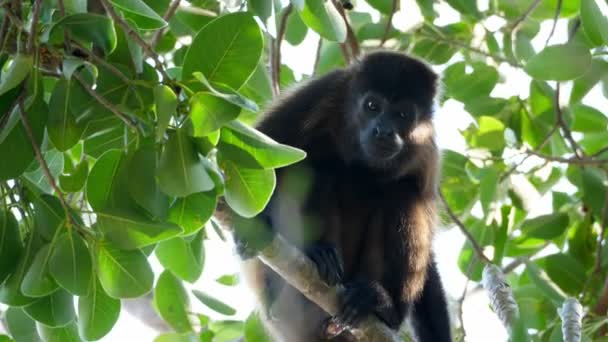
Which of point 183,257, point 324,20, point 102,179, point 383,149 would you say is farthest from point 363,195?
point 102,179

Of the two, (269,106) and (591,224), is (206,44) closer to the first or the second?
(269,106)

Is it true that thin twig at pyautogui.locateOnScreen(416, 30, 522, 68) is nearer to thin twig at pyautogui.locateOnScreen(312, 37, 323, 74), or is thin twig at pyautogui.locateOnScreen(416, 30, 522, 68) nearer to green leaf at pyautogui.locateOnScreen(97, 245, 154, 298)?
thin twig at pyautogui.locateOnScreen(312, 37, 323, 74)

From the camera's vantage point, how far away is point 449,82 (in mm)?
4496

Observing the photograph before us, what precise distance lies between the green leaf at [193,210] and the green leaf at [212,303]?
50.4 inches

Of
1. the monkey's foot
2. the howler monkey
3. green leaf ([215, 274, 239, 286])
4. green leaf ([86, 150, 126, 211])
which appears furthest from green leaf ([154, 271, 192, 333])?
green leaf ([86, 150, 126, 211])

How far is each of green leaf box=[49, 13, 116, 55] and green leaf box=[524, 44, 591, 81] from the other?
5.26 ft

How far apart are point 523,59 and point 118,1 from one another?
2.44 m

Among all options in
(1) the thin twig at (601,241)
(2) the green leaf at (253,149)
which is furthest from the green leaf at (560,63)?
(2) the green leaf at (253,149)

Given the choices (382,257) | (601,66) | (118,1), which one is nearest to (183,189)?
(118,1)

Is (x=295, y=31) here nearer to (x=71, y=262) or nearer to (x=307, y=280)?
(x=307, y=280)

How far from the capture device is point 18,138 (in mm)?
2217

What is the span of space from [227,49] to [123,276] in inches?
24.7

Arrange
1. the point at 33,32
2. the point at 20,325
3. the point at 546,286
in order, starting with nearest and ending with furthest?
the point at 33,32 < the point at 20,325 < the point at 546,286

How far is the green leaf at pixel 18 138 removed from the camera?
219 centimetres
